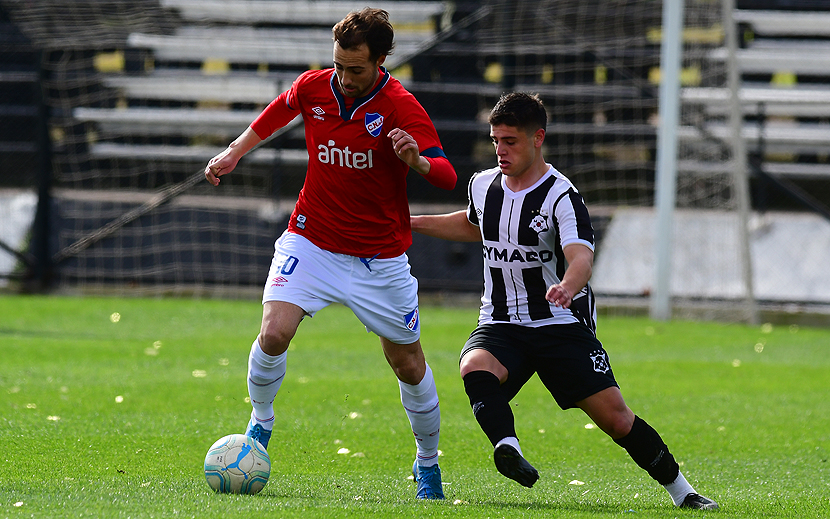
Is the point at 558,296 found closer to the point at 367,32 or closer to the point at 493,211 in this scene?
the point at 493,211

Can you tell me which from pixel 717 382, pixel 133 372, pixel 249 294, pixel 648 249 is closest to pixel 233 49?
pixel 249 294

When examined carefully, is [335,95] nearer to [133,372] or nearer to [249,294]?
[133,372]

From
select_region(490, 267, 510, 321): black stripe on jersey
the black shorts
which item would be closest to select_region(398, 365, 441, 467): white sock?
the black shorts

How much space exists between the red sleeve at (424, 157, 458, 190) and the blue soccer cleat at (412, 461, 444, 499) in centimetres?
127

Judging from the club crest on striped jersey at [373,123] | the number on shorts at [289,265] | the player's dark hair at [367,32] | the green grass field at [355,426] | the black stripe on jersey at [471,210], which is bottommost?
the green grass field at [355,426]

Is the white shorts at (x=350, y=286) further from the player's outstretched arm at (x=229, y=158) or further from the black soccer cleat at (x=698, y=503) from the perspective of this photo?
the black soccer cleat at (x=698, y=503)

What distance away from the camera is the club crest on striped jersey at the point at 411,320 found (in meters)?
4.55

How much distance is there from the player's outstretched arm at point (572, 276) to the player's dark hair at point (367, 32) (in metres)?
1.16

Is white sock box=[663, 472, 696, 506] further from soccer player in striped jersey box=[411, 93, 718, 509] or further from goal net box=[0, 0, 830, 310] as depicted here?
goal net box=[0, 0, 830, 310]

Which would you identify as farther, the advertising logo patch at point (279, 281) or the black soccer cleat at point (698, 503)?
the advertising logo patch at point (279, 281)

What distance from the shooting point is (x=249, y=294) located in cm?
1308

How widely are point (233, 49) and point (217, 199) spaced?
Answer: 10.3ft

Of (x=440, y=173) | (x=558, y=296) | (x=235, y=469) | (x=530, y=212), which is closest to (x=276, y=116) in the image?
(x=440, y=173)

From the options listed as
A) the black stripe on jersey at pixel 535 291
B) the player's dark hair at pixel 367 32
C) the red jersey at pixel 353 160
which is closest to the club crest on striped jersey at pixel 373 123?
the red jersey at pixel 353 160
